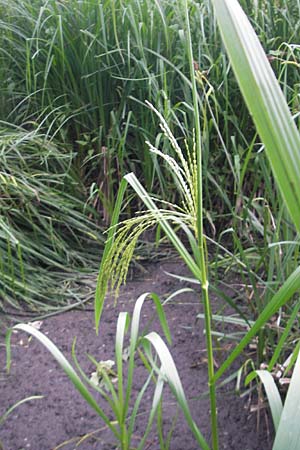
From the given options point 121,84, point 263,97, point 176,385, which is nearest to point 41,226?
point 121,84

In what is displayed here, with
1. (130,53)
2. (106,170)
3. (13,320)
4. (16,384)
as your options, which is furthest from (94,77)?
(16,384)

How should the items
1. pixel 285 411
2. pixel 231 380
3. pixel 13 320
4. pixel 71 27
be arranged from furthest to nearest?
1. pixel 71 27
2. pixel 13 320
3. pixel 231 380
4. pixel 285 411

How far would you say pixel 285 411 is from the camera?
0.83 meters

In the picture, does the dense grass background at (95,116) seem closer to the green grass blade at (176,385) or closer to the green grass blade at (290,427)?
the green grass blade at (176,385)

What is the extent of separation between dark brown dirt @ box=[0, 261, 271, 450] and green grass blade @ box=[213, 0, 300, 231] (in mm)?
1120

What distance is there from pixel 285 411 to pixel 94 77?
2431 millimetres

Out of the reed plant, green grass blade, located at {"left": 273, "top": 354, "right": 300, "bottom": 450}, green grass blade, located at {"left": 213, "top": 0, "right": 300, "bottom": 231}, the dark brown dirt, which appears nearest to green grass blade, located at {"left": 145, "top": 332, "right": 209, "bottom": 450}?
green grass blade, located at {"left": 273, "top": 354, "right": 300, "bottom": 450}

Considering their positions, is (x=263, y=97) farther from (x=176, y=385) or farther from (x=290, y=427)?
(x=176, y=385)

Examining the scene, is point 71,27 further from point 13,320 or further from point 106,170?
point 13,320

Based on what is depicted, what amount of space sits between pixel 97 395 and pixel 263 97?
138cm

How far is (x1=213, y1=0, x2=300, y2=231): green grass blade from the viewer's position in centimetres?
62

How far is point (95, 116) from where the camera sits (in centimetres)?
311

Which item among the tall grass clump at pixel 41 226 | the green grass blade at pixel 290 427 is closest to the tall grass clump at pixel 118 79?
the tall grass clump at pixel 41 226

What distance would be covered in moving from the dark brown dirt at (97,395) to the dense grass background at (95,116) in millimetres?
239
